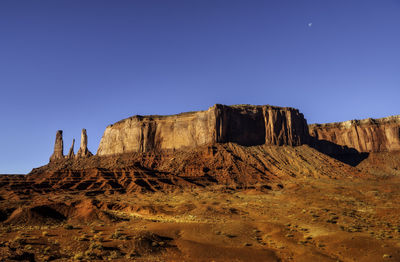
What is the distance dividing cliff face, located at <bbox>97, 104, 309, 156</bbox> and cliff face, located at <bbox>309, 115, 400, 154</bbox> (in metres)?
26.7

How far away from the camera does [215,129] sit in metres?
83.4

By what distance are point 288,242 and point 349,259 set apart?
436 centimetres

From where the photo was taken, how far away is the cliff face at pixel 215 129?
85.6 meters

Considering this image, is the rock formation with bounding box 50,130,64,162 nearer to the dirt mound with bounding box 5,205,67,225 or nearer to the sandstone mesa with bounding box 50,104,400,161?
the sandstone mesa with bounding box 50,104,400,161

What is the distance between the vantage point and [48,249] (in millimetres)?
15562

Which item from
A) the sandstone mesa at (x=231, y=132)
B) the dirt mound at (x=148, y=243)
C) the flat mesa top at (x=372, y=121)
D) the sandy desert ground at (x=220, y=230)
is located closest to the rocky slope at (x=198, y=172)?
the sandstone mesa at (x=231, y=132)

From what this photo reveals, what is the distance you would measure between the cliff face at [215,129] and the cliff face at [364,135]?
26.7 metres

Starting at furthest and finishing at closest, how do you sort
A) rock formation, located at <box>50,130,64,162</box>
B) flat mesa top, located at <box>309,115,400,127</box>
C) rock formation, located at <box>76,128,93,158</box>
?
flat mesa top, located at <box>309,115,400,127</box>, rock formation, located at <box>50,130,64,162</box>, rock formation, located at <box>76,128,93,158</box>

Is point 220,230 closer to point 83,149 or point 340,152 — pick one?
point 83,149

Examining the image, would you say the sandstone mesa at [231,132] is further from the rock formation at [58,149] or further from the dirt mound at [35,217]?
the dirt mound at [35,217]

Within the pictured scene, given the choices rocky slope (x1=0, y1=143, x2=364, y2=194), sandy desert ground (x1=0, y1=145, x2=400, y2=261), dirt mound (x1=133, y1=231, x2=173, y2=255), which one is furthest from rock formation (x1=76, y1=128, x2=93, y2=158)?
dirt mound (x1=133, y1=231, x2=173, y2=255)

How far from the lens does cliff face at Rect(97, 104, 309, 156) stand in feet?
281

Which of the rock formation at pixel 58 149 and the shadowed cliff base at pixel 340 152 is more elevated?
the rock formation at pixel 58 149

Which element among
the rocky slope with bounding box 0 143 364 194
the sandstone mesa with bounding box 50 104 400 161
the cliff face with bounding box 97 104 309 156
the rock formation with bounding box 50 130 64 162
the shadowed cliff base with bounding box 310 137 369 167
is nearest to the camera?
the rocky slope with bounding box 0 143 364 194
